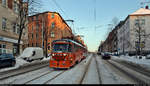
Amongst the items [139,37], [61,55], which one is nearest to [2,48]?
[61,55]

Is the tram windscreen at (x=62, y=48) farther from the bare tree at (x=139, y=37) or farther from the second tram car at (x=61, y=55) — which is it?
the bare tree at (x=139, y=37)

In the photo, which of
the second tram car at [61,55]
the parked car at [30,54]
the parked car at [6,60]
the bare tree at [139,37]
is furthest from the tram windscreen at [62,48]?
the bare tree at [139,37]

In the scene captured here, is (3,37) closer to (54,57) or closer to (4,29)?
(4,29)

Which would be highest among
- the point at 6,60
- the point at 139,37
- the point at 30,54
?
the point at 139,37

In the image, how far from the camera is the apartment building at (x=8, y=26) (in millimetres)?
20516


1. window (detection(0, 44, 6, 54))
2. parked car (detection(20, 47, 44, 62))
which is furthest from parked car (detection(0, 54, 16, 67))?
window (detection(0, 44, 6, 54))

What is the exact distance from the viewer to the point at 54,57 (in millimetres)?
11672

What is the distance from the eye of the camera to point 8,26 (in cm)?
2228

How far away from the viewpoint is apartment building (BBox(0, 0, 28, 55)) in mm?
20516

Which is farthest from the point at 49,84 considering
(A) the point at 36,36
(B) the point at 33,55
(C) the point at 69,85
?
(A) the point at 36,36

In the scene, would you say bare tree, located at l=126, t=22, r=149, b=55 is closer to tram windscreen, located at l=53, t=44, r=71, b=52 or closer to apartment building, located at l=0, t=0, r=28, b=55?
tram windscreen, located at l=53, t=44, r=71, b=52

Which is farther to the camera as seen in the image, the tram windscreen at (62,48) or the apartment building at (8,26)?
the apartment building at (8,26)

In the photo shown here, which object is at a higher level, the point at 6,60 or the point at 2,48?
the point at 2,48

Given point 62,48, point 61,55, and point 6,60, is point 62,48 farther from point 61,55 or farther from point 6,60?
point 6,60
